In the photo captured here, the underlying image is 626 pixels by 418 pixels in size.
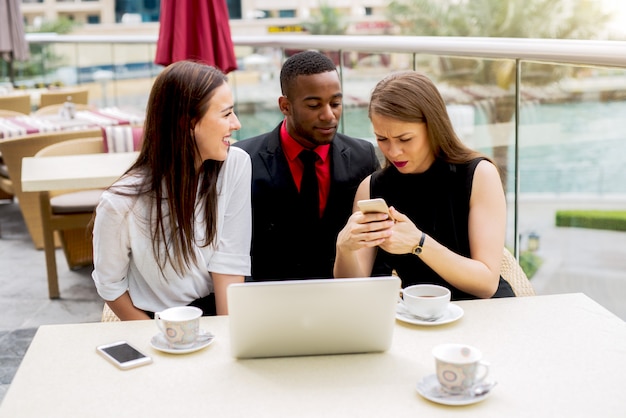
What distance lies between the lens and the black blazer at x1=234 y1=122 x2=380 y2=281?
2.84 meters

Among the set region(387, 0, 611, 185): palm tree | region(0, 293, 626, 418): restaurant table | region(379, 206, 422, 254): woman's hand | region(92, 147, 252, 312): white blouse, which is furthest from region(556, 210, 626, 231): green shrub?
region(0, 293, 626, 418): restaurant table

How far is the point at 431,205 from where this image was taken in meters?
2.46

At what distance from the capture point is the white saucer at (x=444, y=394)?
4.81 ft

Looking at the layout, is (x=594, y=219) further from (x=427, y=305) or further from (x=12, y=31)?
(x=427, y=305)

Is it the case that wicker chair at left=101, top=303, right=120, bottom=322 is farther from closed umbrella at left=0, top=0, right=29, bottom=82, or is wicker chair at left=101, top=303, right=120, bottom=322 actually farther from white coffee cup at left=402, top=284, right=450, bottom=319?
closed umbrella at left=0, top=0, right=29, bottom=82

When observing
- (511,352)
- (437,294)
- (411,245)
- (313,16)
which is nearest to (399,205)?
(411,245)

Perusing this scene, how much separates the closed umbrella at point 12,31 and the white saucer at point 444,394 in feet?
25.4

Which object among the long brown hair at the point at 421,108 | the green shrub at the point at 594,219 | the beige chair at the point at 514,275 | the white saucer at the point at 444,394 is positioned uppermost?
the long brown hair at the point at 421,108

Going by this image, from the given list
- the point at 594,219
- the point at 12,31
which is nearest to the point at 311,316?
the point at 12,31

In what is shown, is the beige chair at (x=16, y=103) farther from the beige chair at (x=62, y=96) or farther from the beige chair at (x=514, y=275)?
the beige chair at (x=514, y=275)

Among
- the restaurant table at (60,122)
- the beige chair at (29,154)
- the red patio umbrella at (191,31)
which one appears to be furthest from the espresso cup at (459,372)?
the restaurant table at (60,122)

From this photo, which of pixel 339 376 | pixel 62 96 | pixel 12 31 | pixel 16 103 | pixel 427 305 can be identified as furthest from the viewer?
pixel 12 31

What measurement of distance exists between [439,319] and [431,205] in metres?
0.64

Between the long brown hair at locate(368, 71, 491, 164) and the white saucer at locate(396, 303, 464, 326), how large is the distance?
62cm
